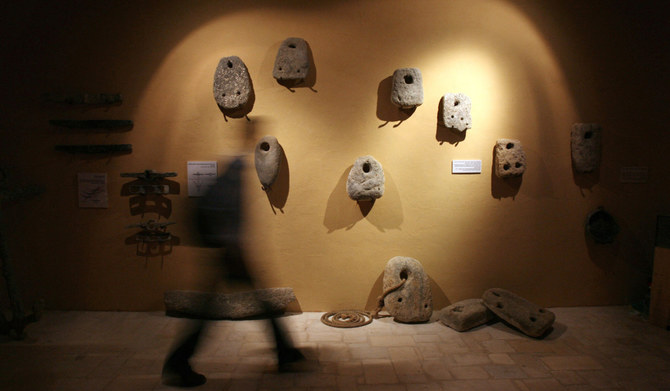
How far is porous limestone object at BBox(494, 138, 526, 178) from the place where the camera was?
3443 mm

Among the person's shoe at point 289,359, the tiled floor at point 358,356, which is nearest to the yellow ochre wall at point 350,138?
the tiled floor at point 358,356

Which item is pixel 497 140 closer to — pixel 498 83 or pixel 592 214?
pixel 498 83

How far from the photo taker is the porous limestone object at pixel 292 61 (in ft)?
11.0

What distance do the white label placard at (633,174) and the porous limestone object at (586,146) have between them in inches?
14.5

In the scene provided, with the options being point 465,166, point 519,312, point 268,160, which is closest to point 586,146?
point 465,166

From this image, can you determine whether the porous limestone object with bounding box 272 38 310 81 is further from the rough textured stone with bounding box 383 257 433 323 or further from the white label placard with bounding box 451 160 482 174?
the rough textured stone with bounding box 383 257 433 323

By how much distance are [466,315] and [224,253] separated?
212 centimetres

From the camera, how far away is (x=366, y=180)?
131 inches

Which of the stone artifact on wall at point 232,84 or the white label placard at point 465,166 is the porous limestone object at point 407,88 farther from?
the stone artifact on wall at point 232,84

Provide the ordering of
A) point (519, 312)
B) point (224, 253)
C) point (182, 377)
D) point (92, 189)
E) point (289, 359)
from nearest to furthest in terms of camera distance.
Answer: point (182, 377)
point (289, 359)
point (224, 253)
point (519, 312)
point (92, 189)

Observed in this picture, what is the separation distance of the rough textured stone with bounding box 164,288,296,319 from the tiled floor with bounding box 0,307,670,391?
0.30 feet

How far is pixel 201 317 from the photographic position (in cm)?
332

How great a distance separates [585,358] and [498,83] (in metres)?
2.44

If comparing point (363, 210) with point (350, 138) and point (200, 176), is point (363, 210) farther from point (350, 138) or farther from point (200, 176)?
point (200, 176)
